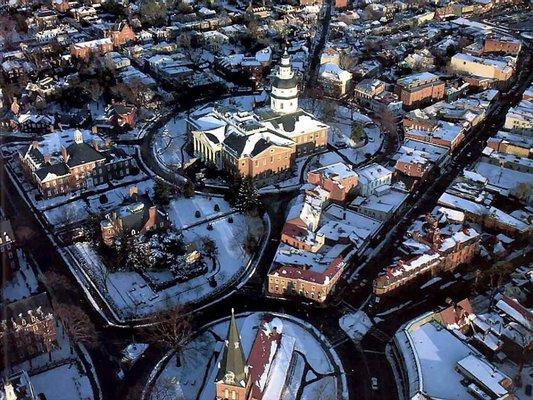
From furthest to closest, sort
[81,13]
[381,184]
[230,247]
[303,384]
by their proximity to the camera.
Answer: [81,13] → [381,184] → [230,247] → [303,384]

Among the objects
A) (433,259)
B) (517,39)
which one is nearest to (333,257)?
(433,259)

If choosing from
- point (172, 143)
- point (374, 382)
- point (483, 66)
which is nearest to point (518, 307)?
point (374, 382)

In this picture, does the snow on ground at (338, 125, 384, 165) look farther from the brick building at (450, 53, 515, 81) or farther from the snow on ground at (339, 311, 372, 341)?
the brick building at (450, 53, 515, 81)

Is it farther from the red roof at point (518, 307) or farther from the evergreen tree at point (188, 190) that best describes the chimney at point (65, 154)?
the red roof at point (518, 307)

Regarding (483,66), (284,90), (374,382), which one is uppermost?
(284,90)

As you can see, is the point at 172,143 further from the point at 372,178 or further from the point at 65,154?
the point at 372,178

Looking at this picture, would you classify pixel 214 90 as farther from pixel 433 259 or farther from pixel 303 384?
pixel 303 384
